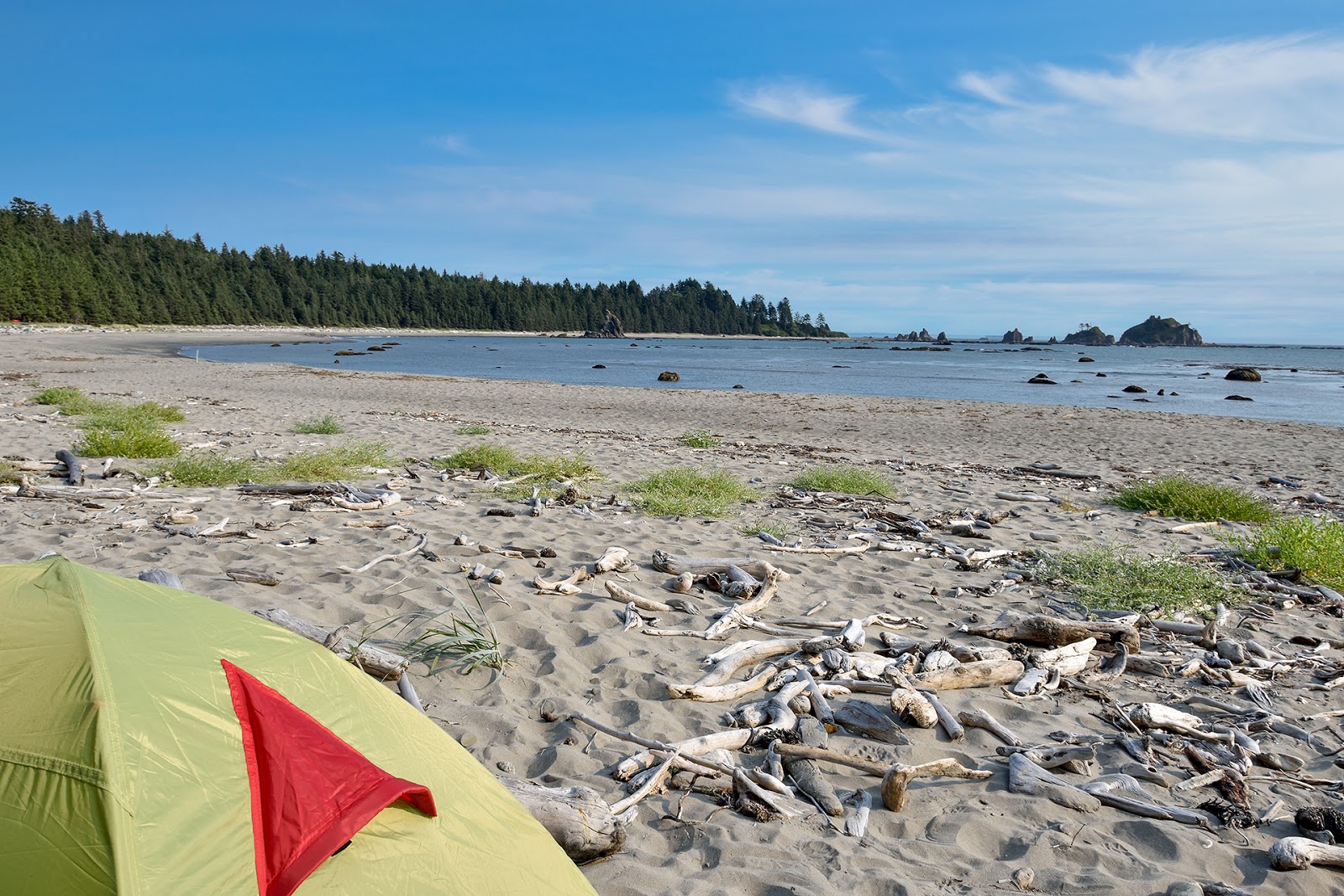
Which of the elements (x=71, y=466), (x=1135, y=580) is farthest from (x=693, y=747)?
(x=71, y=466)

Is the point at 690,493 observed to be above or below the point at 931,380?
below

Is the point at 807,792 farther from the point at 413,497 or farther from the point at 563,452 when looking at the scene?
the point at 563,452

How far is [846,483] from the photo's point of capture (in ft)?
31.7

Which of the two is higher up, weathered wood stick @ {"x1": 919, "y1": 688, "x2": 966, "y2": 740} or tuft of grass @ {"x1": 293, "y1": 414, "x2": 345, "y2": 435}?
tuft of grass @ {"x1": 293, "y1": 414, "x2": 345, "y2": 435}

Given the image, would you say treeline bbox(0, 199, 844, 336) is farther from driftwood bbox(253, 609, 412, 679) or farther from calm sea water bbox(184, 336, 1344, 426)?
driftwood bbox(253, 609, 412, 679)

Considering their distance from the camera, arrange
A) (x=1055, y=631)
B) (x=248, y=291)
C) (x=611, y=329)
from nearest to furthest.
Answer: (x=1055, y=631)
(x=248, y=291)
(x=611, y=329)

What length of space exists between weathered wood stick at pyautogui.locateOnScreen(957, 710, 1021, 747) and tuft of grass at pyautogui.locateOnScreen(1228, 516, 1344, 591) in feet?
14.9

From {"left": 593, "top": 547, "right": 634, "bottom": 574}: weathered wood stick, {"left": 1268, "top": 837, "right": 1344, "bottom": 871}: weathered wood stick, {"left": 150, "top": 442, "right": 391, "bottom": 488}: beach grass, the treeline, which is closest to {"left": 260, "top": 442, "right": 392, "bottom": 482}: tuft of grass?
{"left": 150, "top": 442, "right": 391, "bottom": 488}: beach grass

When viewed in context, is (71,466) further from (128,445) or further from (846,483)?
(846,483)

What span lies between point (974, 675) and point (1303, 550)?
14.3ft

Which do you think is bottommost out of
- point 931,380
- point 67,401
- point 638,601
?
point 638,601

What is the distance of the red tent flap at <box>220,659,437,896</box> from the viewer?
1842mm

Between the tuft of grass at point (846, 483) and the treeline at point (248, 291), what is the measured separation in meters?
93.6

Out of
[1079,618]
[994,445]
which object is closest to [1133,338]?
[994,445]
